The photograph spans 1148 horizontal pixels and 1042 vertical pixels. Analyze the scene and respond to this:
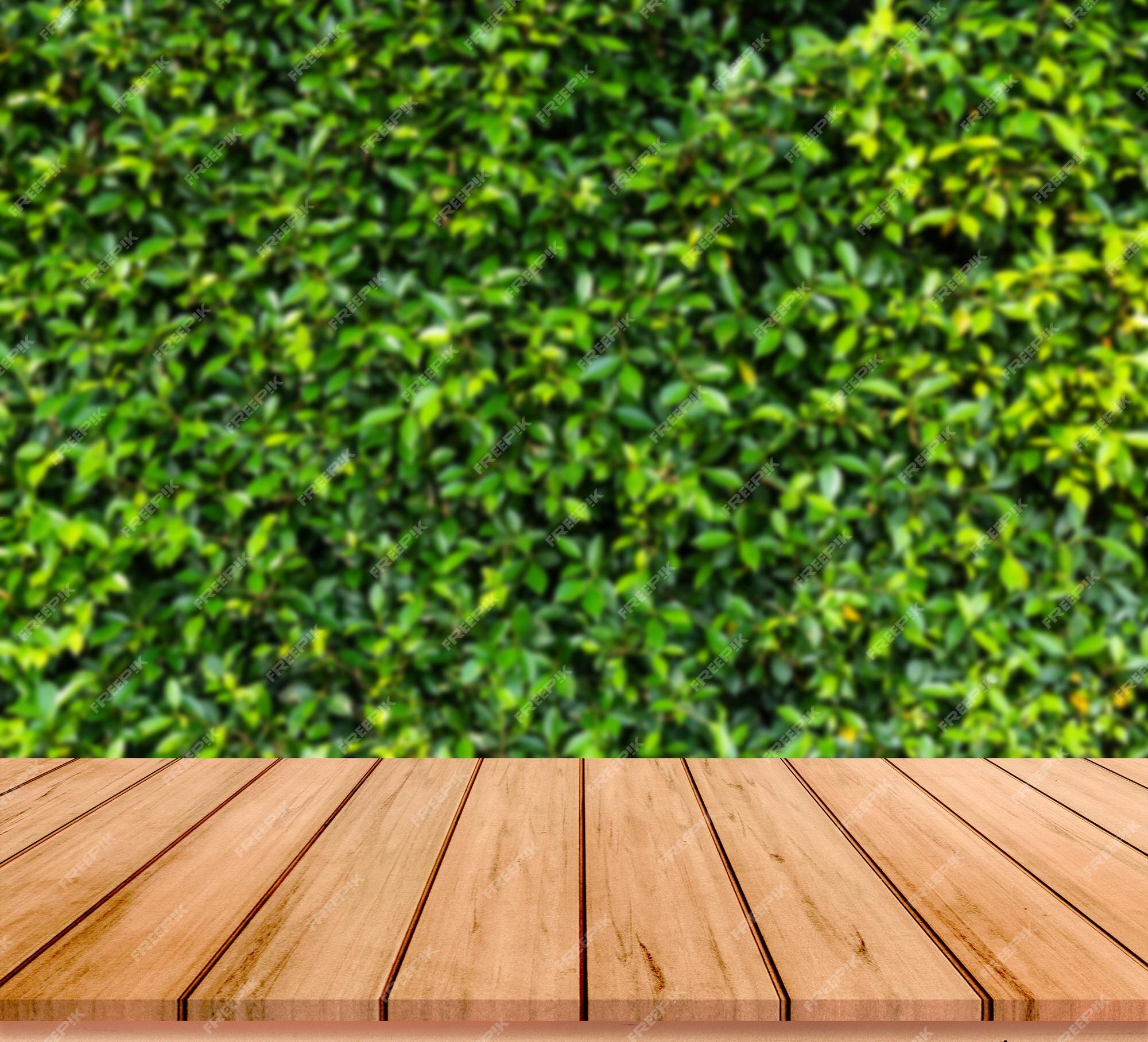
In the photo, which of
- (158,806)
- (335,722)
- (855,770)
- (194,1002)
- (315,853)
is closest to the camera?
(194,1002)

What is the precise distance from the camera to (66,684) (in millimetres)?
2305

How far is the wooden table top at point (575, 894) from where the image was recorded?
3.34 ft

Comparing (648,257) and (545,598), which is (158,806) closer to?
(545,598)

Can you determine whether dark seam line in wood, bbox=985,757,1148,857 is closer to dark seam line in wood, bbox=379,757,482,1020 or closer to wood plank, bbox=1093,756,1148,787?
wood plank, bbox=1093,756,1148,787

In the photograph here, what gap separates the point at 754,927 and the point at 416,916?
42cm

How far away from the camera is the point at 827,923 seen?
3.84 ft

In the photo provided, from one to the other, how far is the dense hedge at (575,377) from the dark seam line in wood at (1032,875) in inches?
20.9

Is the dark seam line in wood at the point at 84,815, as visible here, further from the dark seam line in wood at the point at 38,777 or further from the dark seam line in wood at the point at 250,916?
the dark seam line in wood at the point at 250,916

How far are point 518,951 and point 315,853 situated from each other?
1.46 ft

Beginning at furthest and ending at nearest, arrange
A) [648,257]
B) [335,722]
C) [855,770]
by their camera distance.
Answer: [335,722] < [648,257] < [855,770]

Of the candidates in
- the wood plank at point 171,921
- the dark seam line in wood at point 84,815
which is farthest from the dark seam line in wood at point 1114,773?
the wood plank at point 171,921

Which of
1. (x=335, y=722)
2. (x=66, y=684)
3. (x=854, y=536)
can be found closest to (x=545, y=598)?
(x=335, y=722)

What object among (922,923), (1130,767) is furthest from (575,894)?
(1130,767)

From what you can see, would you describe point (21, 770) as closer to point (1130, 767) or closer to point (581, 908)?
point (581, 908)
